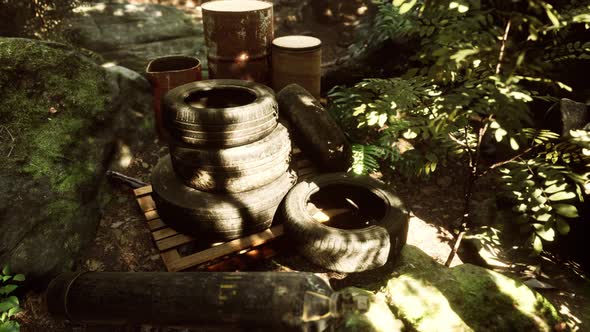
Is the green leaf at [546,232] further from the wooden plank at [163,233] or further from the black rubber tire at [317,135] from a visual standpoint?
the wooden plank at [163,233]

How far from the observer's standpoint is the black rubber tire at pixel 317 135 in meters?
4.42

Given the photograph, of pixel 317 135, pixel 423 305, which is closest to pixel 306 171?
pixel 317 135

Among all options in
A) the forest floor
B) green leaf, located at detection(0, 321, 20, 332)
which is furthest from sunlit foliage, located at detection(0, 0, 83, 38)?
green leaf, located at detection(0, 321, 20, 332)

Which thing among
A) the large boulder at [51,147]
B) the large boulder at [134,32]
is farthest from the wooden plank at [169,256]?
the large boulder at [134,32]

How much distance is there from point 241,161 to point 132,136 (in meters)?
2.29

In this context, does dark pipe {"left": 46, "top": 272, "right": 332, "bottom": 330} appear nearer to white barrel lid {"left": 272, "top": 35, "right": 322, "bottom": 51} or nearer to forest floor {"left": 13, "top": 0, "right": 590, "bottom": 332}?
forest floor {"left": 13, "top": 0, "right": 590, "bottom": 332}

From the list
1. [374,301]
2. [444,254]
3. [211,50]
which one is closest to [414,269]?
[444,254]

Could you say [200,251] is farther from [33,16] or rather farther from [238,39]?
[33,16]

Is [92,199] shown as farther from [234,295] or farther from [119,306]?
[234,295]

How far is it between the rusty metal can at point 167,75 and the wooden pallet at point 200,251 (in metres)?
1.47

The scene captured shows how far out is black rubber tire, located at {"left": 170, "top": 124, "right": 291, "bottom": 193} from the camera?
3531mm

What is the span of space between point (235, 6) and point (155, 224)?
3365mm

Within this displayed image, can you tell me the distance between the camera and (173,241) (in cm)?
368

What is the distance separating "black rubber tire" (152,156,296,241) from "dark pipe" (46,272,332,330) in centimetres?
84
